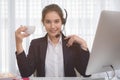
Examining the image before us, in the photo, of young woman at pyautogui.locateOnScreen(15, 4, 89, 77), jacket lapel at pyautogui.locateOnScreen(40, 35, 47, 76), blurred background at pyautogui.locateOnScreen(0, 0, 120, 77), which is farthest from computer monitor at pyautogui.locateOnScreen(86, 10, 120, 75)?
blurred background at pyautogui.locateOnScreen(0, 0, 120, 77)

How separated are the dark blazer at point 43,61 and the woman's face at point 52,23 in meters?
0.11

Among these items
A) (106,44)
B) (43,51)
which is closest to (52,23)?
(43,51)

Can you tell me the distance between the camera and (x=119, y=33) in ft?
3.66

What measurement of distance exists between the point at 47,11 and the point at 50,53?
1.09 ft

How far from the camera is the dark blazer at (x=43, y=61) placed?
173cm

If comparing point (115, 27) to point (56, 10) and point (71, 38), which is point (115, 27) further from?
point (56, 10)

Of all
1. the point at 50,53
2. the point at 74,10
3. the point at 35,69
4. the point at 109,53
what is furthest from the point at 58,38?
the point at 74,10

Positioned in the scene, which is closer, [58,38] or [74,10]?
[58,38]

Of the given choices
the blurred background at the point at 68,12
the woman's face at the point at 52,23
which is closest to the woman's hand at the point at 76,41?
the woman's face at the point at 52,23

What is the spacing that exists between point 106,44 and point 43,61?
0.73 metres

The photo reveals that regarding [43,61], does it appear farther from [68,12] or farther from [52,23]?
[68,12]

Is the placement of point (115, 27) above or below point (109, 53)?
above

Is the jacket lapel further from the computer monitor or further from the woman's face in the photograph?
the computer monitor

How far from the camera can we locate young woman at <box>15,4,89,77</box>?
1.74 meters
